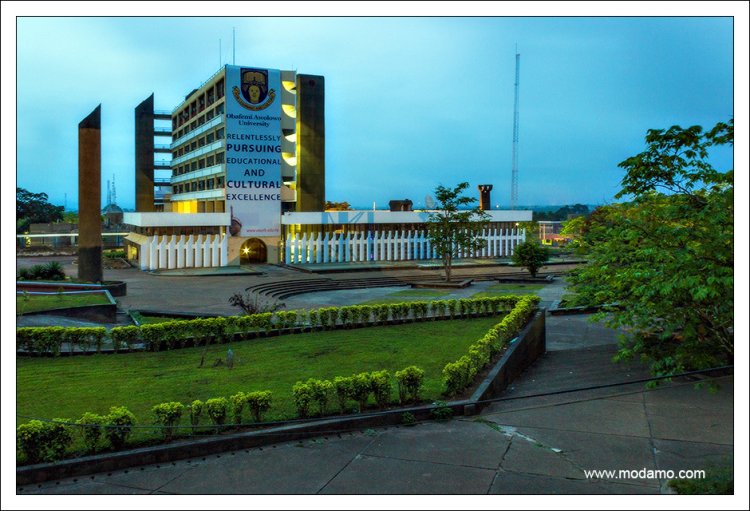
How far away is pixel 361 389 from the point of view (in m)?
9.66

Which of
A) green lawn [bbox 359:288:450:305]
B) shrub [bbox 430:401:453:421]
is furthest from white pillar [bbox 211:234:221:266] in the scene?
shrub [bbox 430:401:453:421]

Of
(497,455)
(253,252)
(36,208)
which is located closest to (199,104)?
(253,252)

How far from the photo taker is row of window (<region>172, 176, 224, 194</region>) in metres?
42.3

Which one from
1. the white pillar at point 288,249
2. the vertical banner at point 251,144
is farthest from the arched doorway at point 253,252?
the white pillar at point 288,249

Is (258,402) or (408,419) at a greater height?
(258,402)

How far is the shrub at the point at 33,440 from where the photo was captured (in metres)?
7.50

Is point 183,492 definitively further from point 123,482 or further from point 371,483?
point 371,483

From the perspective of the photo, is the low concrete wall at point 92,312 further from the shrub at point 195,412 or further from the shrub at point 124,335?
the shrub at point 195,412

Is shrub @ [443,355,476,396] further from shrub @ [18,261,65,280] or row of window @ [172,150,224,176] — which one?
row of window @ [172,150,224,176]

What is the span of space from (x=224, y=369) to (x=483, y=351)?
204 inches

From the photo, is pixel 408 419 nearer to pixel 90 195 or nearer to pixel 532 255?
pixel 90 195

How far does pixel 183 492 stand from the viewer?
22.9 feet

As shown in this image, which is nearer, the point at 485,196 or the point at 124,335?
the point at 124,335

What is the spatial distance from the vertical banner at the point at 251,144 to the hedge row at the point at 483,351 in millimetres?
24631
